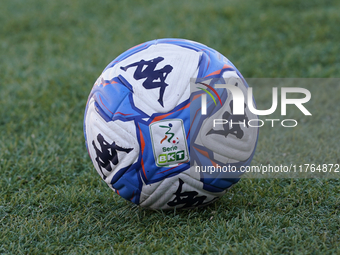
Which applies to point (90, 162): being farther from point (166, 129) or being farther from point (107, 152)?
point (166, 129)

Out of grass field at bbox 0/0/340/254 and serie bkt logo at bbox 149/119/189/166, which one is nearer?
serie bkt logo at bbox 149/119/189/166

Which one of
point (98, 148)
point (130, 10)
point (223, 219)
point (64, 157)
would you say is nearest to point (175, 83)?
point (98, 148)

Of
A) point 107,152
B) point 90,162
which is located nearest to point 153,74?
point 107,152

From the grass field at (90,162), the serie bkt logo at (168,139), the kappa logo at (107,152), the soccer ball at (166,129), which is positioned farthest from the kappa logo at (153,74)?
the grass field at (90,162)

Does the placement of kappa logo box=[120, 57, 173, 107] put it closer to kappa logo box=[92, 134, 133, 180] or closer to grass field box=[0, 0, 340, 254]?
kappa logo box=[92, 134, 133, 180]

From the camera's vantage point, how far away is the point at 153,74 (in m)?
2.65

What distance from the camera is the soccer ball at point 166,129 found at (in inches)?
102

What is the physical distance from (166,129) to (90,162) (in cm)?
156

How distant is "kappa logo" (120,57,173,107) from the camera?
103 inches

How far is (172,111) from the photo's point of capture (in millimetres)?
2566

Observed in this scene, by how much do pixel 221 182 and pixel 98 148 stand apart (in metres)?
0.87

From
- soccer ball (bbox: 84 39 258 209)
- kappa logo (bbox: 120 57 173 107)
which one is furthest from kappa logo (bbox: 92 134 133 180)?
kappa logo (bbox: 120 57 173 107)

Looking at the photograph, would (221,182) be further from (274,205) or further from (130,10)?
(130,10)

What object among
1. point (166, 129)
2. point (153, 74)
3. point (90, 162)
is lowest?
point (90, 162)
